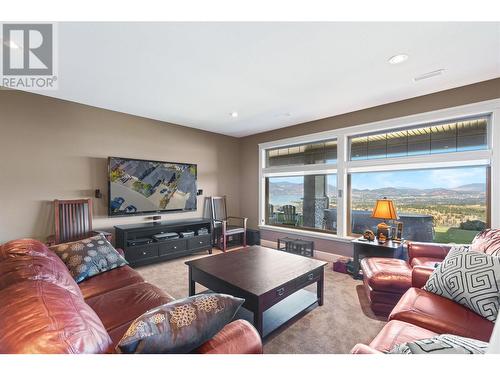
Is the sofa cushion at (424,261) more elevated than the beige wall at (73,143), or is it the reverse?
the beige wall at (73,143)

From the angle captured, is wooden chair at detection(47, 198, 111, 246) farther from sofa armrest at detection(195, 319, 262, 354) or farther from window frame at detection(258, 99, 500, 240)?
window frame at detection(258, 99, 500, 240)

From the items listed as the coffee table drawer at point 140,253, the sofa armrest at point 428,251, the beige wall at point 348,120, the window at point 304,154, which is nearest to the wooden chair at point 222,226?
the beige wall at point 348,120

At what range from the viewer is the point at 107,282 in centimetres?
191

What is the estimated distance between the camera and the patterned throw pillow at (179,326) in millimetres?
764

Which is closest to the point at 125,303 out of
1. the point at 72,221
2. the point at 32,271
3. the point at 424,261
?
the point at 32,271

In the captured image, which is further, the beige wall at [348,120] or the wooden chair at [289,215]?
the wooden chair at [289,215]

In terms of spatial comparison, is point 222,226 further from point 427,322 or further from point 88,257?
point 427,322

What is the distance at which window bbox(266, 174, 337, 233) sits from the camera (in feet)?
13.4

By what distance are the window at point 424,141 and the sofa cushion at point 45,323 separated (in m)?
3.82

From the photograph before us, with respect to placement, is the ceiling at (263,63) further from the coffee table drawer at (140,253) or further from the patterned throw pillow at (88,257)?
the coffee table drawer at (140,253)

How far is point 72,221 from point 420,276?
4.07 metres

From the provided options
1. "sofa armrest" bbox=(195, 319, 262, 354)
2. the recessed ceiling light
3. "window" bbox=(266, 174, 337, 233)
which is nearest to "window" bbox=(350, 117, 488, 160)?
"window" bbox=(266, 174, 337, 233)
